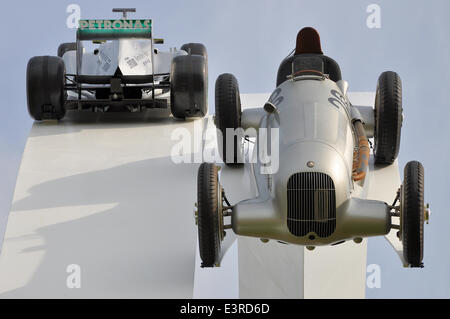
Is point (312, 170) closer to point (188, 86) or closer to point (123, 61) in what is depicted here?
point (188, 86)

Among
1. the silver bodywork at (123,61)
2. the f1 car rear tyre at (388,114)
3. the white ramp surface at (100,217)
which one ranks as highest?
the silver bodywork at (123,61)

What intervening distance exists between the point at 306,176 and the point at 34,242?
9.58 feet

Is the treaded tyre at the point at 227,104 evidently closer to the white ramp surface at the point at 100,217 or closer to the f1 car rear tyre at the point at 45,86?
the white ramp surface at the point at 100,217

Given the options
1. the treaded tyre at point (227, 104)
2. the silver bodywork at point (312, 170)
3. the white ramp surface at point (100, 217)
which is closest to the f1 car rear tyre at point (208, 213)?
the silver bodywork at point (312, 170)

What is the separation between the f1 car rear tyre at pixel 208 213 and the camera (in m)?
8.19

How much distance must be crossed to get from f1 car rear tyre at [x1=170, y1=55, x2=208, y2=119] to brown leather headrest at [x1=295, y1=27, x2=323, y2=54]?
2.11 metres

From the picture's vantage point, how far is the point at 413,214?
798cm

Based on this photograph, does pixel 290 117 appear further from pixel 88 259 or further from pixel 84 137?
pixel 84 137

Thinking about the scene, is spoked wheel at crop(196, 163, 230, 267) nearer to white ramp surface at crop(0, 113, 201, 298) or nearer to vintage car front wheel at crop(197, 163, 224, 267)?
vintage car front wheel at crop(197, 163, 224, 267)

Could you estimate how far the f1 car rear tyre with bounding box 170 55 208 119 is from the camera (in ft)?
39.2

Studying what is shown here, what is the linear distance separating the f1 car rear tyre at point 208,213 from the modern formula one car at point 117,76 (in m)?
3.78

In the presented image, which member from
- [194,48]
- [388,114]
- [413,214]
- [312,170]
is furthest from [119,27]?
[413,214]

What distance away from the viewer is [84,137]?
11766 mm
